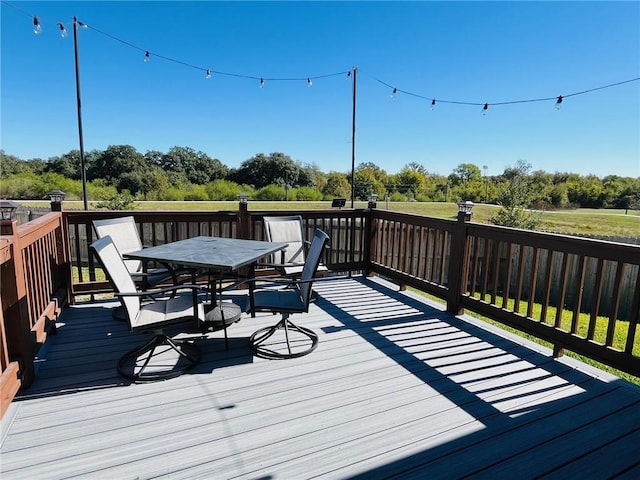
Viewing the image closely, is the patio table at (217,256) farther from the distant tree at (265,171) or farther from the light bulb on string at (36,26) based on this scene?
the distant tree at (265,171)

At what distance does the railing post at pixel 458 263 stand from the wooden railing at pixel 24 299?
3.62m

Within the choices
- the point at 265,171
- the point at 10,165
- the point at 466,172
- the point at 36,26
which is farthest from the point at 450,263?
the point at 466,172

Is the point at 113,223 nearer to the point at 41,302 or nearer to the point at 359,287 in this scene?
the point at 41,302

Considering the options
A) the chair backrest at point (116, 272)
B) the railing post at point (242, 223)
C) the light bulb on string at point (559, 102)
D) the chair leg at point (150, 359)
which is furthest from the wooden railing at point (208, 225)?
the light bulb on string at point (559, 102)

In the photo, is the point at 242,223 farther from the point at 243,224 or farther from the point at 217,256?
the point at 217,256

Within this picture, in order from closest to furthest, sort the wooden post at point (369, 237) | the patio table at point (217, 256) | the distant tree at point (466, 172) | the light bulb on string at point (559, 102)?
1. the patio table at point (217, 256)
2. the wooden post at point (369, 237)
3. the light bulb on string at point (559, 102)
4. the distant tree at point (466, 172)

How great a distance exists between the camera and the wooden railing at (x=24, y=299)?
2.17 m

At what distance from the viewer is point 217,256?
304cm

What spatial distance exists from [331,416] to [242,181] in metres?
34.5

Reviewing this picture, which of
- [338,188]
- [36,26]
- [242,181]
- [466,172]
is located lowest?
[338,188]

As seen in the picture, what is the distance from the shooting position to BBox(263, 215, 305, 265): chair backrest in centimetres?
→ 437

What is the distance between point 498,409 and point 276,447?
1361 mm

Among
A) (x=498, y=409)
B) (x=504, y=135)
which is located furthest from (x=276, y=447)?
(x=504, y=135)

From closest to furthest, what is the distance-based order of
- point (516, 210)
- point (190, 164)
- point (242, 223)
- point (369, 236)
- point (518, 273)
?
point (518, 273) < point (242, 223) < point (369, 236) < point (516, 210) < point (190, 164)
